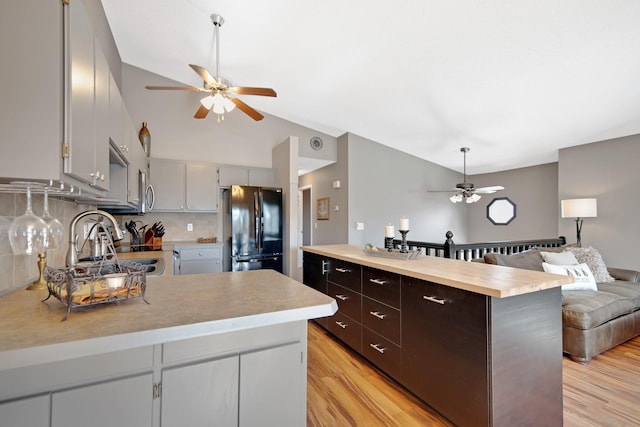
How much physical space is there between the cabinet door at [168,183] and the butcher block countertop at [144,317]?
2.83 meters

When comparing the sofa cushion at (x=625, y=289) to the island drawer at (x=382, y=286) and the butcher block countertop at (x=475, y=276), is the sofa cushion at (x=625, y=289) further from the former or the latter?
the island drawer at (x=382, y=286)

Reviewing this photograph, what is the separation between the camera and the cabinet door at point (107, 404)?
847mm

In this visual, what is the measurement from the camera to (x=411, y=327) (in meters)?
1.91

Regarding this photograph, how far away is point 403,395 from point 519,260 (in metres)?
2.11

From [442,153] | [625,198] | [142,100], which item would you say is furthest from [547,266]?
[142,100]

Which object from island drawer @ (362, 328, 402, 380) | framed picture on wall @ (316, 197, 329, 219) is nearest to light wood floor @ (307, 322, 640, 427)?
island drawer @ (362, 328, 402, 380)

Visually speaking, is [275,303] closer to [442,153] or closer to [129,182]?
[129,182]

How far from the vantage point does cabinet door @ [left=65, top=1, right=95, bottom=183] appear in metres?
1.07

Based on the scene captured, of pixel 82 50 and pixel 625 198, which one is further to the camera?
pixel 625 198

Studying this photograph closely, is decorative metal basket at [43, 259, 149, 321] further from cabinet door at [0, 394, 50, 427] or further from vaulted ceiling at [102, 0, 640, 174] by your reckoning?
vaulted ceiling at [102, 0, 640, 174]

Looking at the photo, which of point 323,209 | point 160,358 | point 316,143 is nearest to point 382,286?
point 160,358

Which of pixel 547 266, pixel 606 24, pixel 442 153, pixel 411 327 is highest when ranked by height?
pixel 606 24

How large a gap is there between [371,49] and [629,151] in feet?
12.5

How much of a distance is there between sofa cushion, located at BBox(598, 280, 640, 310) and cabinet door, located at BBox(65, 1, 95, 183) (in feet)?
14.5
